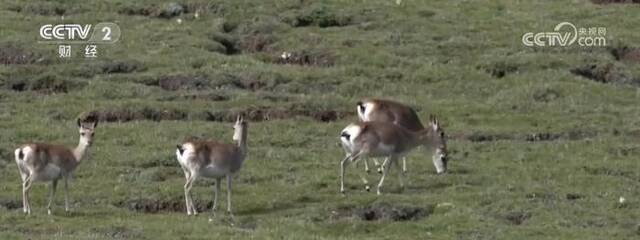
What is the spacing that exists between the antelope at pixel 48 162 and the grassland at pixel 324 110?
1.56 ft

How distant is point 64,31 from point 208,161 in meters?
17.2

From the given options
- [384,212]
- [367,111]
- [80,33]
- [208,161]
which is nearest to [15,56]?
[80,33]

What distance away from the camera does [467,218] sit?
2094 centimetres

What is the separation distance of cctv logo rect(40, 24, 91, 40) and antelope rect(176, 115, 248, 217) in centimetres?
1626

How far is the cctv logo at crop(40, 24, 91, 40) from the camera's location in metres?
37.0

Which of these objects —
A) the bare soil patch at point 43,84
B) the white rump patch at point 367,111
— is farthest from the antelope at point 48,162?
the bare soil patch at point 43,84

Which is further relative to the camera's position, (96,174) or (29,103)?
(29,103)

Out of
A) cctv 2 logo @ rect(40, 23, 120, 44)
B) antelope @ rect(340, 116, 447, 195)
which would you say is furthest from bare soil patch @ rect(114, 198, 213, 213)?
cctv 2 logo @ rect(40, 23, 120, 44)

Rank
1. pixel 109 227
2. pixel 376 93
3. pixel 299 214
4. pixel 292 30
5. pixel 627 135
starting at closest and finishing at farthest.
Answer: pixel 109 227 → pixel 299 214 → pixel 627 135 → pixel 376 93 → pixel 292 30

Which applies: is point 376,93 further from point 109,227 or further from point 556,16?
point 109,227

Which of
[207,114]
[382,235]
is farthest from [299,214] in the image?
[207,114]

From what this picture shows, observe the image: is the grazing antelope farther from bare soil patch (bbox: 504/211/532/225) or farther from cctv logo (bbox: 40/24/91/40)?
cctv logo (bbox: 40/24/91/40)

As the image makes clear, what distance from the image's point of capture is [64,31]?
123 ft

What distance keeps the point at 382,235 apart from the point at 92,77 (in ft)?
49.0
